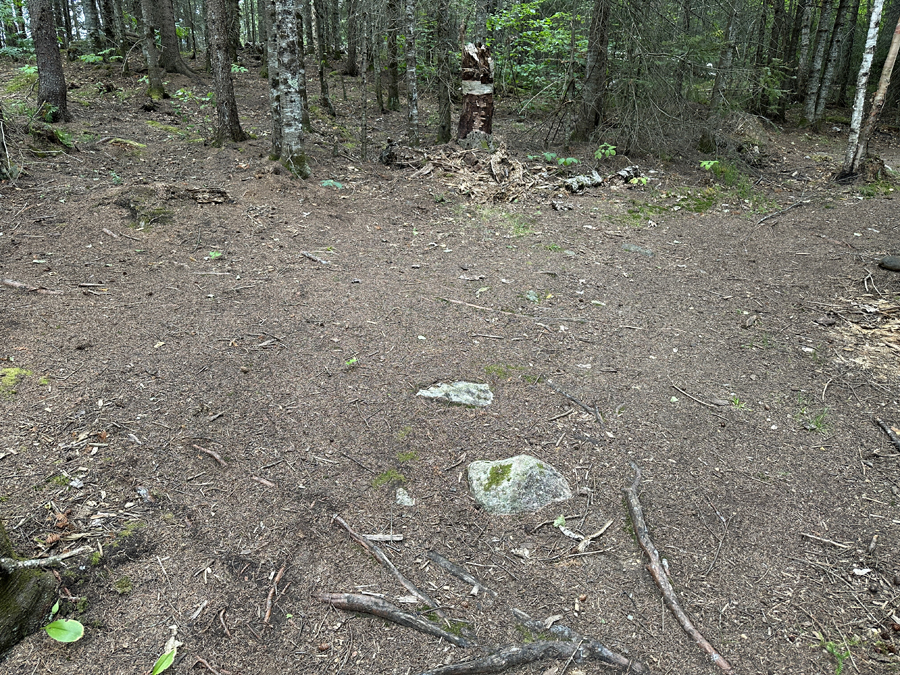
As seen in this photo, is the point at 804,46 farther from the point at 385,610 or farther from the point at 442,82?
the point at 385,610

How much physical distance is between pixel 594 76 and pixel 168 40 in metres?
11.0

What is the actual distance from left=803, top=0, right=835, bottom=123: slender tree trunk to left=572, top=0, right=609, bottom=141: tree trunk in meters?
7.75

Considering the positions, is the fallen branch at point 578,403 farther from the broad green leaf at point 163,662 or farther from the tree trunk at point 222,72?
the tree trunk at point 222,72

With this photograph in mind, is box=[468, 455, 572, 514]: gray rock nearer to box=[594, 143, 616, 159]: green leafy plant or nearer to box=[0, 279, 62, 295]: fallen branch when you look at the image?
box=[0, 279, 62, 295]: fallen branch

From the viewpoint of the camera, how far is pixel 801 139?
13336mm

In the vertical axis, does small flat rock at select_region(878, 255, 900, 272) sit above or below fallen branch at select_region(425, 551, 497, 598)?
above

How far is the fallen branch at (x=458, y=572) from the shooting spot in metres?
2.69

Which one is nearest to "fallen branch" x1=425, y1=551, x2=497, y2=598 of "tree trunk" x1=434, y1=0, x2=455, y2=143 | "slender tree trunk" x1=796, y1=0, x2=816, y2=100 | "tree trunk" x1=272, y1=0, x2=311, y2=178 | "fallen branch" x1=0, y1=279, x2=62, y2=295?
"fallen branch" x1=0, y1=279, x2=62, y2=295

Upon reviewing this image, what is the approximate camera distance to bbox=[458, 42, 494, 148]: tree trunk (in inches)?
384

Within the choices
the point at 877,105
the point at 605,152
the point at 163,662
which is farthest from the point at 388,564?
the point at 877,105

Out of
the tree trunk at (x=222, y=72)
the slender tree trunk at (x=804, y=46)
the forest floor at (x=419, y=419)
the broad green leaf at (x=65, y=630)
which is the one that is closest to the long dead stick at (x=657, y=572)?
the forest floor at (x=419, y=419)

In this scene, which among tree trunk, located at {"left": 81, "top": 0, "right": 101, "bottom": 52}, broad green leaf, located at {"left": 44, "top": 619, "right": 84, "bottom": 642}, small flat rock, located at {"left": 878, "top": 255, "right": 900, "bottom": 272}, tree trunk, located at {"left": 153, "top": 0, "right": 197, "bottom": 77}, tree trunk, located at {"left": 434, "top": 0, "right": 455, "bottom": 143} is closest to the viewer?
broad green leaf, located at {"left": 44, "top": 619, "right": 84, "bottom": 642}

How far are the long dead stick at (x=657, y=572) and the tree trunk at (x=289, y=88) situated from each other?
7.08 metres

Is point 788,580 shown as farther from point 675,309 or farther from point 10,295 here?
point 10,295
